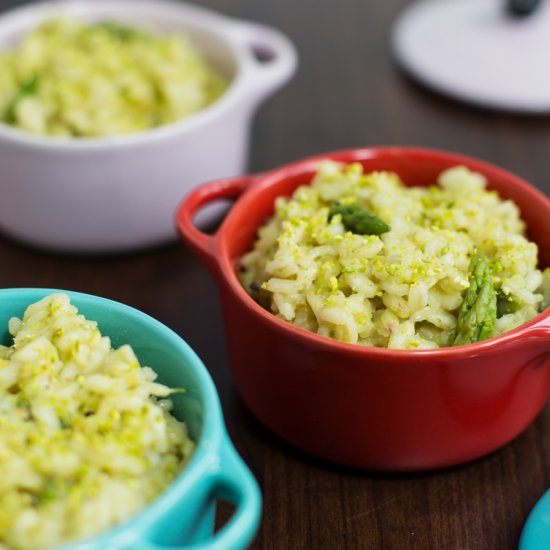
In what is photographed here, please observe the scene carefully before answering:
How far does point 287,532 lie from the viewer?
1009mm

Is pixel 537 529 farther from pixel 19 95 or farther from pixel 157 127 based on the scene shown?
pixel 19 95

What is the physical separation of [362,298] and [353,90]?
0.97 m

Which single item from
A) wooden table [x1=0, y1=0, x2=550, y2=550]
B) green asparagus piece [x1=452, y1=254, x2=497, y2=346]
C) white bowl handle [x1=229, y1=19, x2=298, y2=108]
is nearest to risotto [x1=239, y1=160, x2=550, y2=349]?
green asparagus piece [x1=452, y1=254, x2=497, y2=346]

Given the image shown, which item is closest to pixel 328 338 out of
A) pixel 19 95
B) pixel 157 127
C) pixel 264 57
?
pixel 157 127

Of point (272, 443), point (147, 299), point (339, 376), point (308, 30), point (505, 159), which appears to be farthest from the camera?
point (308, 30)

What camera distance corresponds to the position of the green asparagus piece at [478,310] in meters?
1.00

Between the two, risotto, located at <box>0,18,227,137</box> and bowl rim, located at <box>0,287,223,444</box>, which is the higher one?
bowl rim, located at <box>0,287,223,444</box>

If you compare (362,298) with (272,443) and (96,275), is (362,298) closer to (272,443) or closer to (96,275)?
(272,443)

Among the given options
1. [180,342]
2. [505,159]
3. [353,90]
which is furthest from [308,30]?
[180,342]

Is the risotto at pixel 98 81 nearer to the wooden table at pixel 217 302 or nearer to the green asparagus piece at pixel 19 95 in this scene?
the green asparagus piece at pixel 19 95

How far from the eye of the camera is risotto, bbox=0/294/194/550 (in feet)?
2.42

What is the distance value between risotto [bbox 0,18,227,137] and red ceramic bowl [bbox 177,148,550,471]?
323 millimetres

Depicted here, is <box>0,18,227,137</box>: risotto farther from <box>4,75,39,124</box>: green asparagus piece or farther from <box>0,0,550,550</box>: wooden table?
<box>0,0,550,550</box>: wooden table

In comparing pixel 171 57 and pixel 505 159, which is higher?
pixel 171 57
